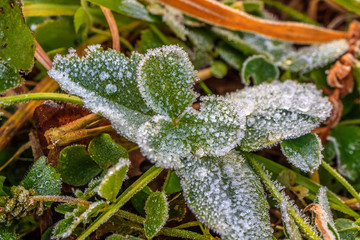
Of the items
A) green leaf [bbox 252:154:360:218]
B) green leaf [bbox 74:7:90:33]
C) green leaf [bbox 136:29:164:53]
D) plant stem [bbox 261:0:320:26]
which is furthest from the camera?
plant stem [bbox 261:0:320:26]

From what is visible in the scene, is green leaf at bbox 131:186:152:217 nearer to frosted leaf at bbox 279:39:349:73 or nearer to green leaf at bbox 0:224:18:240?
green leaf at bbox 0:224:18:240

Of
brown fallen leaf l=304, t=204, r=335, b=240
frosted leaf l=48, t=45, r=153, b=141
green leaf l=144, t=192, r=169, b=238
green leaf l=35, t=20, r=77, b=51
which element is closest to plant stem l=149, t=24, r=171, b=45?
green leaf l=35, t=20, r=77, b=51

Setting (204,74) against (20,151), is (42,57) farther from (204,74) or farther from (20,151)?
(204,74)

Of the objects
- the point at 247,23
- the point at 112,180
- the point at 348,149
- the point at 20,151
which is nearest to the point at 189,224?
the point at 112,180

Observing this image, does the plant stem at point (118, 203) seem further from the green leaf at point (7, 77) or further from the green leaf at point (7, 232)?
the green leaf at point (7, 77)

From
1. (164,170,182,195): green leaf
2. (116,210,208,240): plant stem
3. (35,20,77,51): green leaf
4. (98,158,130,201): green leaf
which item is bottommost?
(116,210,208,240): plant stem

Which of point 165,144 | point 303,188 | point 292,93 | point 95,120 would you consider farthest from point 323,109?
point 95,120

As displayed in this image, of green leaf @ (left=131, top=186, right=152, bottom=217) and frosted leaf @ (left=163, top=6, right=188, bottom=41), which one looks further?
frosted leaf @ (left=163, top=6, right=188, bottom=41)

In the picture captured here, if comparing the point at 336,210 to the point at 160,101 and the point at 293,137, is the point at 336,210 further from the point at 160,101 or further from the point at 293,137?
the point at 160,101

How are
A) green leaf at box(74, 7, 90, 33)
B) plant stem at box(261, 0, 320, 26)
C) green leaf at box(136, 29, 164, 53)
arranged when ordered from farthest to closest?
plant stem at box(261, 0, 320, 26) → green leaf at box(136, 29, 164, 53) → green leaf at box(74, 7, 90, 33)
